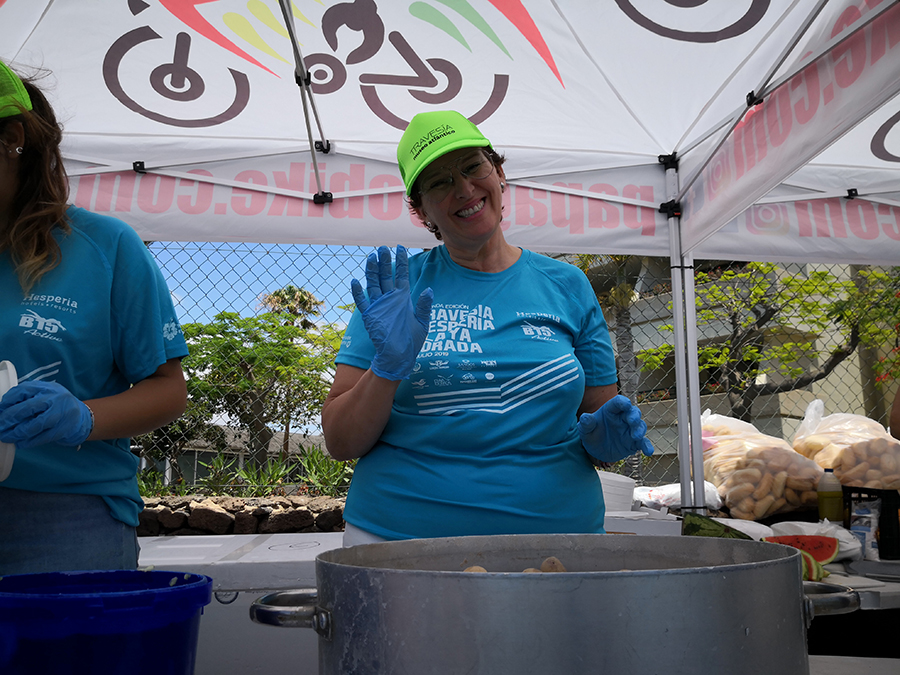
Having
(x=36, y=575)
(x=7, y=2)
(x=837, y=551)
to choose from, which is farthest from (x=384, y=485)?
(x=7, y=2)

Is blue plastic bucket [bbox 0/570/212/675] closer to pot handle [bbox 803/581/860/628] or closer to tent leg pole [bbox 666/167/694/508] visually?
pot handle [bbox 803/581/860/628]

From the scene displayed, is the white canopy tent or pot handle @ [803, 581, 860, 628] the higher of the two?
the white canopy tent

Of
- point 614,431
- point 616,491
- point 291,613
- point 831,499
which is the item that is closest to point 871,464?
point 831,499

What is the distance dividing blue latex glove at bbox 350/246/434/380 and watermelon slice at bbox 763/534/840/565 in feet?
7.52

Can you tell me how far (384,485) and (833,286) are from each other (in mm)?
8544

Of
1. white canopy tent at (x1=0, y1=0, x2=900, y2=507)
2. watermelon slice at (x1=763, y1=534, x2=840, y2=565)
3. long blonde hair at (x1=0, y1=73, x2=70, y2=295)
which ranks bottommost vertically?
watermelon slice at (x1=763, y1=534, x2=840, y2=565)

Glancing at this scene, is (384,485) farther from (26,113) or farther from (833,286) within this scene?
(833,286)

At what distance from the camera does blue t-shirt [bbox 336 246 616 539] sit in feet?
4.13

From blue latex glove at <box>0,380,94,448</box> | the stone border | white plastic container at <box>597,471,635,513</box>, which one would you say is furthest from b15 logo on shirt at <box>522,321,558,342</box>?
Result: the stone border

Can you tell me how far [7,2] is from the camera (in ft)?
8.64

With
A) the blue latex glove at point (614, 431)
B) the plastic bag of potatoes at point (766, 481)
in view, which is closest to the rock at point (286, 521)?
the plastic bag of potatoes at point (766, 481)

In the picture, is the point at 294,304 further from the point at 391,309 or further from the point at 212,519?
the point at 391,309

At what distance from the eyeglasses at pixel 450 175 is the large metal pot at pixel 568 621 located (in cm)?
99

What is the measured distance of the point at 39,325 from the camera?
109 centimetres
